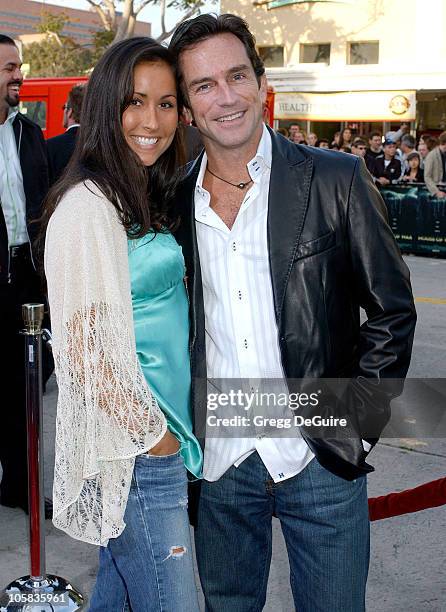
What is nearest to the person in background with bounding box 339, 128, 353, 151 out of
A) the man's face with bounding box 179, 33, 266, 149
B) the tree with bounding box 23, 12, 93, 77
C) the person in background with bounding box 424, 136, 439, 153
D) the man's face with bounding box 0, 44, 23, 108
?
the person in background with bounding box 424, 136, 439, 153

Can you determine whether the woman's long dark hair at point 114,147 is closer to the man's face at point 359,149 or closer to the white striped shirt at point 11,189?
the white striped shirt at point 11,189

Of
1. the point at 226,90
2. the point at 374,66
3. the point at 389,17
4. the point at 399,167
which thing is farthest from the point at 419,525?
the point at 389,17

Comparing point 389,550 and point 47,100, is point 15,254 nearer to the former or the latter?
point 389,550

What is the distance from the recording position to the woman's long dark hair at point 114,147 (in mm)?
2035

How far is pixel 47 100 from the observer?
13.4 meters

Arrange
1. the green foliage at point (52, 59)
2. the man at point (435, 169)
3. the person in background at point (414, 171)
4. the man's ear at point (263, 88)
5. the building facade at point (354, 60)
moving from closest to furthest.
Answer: the man's ear at point (263, 88), the man at point (435, 169), the person in background at point (414, 171), the building facade at point (354, 60), the green foliage at point (52, 59)

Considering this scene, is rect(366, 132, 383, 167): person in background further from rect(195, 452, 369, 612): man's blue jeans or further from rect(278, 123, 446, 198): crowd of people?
rect(195, 452, 369, 612): man's blue jeans

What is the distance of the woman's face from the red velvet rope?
1.82m

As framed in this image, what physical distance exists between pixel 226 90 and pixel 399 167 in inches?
484

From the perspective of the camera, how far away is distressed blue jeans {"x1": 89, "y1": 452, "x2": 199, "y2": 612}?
2.04 meters

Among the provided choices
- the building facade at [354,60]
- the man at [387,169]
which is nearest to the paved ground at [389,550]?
the man at [387,169]

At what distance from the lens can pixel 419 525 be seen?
4027mm

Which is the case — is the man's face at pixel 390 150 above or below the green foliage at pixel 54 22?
below

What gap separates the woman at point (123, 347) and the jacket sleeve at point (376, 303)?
0.45m
